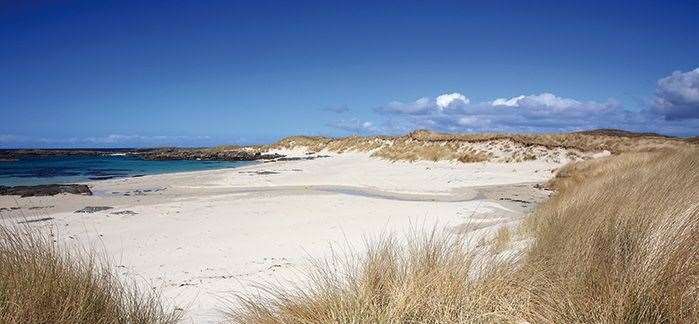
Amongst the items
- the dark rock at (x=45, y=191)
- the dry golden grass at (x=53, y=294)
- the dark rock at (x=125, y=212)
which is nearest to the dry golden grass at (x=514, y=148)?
the dark rock at (x=45, y=191)

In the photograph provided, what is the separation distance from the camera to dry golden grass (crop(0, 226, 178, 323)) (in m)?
2.95

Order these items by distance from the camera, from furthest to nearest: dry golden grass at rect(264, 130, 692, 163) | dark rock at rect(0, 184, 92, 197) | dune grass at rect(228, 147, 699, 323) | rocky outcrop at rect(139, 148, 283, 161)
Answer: rocky outcrop at rect(139, 148, 283, 161), dry golden grass at rect(264, 130, 692, 163), dark rock at rect(0, 184, 92, 197), dune grass at rect(228, 147, 699, 323)

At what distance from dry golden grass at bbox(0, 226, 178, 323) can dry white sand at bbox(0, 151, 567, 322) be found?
101cm

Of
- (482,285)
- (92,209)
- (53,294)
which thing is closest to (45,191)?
(92,209)

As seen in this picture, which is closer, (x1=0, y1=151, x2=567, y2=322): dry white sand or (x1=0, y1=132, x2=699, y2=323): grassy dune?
(x1=0, y1=132, x2=699, y2=323): grassy dune

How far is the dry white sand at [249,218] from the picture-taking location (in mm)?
6160

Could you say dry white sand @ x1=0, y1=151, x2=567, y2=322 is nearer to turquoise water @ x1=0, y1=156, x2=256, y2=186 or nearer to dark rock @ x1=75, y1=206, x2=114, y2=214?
dark rock @ x1=75, y1=206, x2=114, y2=214

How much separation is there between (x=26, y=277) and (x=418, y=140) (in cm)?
3654

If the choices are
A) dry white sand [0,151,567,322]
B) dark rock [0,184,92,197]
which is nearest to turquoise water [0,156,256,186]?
dark rock [0,184,92,197]

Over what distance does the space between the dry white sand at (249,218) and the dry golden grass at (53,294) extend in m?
1.01

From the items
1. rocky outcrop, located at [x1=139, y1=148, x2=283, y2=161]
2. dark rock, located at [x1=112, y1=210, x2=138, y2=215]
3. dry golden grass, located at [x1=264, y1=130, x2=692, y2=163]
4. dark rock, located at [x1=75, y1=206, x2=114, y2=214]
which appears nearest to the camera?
dark rock, located at [x1=112, y1=210, x2=138, y2=215]

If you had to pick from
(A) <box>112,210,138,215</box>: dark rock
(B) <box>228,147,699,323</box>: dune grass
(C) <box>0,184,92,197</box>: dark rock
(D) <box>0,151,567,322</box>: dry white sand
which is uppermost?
(B) <box>228,147,699,323</box>: dune grass

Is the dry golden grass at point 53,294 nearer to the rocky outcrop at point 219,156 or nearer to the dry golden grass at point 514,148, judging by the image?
the dry golden grass at point 514,148

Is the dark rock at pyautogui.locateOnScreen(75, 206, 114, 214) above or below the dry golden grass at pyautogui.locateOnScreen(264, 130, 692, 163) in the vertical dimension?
below
